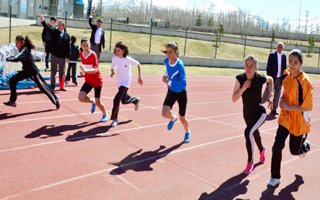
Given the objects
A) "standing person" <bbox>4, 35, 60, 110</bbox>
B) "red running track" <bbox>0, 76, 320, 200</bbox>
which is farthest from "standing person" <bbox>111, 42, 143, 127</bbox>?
"standing person" <bbox>4, 35, 60, 110</bbox>

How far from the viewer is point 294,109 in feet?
16.9

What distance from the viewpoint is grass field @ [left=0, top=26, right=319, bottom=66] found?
32.1m

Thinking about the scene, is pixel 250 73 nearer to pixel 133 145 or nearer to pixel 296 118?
pixel 296 118

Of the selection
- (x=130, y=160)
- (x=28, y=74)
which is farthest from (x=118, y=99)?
(x=28, y=74)

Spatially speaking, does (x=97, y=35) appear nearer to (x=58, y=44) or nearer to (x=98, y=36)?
(x=98, y=36)

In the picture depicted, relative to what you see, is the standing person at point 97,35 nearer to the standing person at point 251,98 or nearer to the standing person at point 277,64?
the standing person at point 277,64

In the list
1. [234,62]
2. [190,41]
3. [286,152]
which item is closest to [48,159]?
[286,152]

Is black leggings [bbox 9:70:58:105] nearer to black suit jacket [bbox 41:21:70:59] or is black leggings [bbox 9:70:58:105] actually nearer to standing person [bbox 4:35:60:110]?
standing person [bbox 4:35:60:110]

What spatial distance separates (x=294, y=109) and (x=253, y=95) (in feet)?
2.72

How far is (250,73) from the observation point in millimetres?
5727

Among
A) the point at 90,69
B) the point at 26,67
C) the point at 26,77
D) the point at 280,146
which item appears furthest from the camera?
the point at 26,77

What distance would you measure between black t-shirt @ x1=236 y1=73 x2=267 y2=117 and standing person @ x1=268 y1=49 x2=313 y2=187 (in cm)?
45

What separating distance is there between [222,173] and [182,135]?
2275 millimetres

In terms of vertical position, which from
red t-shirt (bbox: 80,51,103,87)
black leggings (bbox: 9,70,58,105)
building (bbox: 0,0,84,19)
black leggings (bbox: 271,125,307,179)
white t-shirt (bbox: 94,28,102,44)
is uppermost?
building (bbox: 0,0,84,19)
